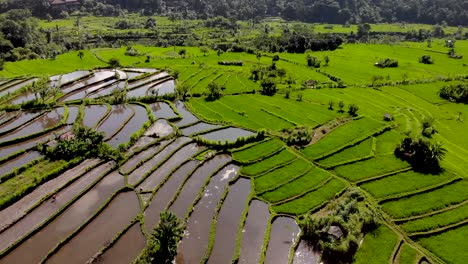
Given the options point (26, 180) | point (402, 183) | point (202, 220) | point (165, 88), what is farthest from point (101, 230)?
point (165, 88)

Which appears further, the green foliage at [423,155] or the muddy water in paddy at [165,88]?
the muddy water in paddy at [165,88]

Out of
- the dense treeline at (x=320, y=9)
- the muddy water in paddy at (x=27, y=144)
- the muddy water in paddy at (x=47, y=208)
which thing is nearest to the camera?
the muddy water in paddy at (x=47, y=208)

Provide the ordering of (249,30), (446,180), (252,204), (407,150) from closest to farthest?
(252,204), (446,180), (407,150), (249,30)

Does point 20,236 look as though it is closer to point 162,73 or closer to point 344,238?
point 344,238

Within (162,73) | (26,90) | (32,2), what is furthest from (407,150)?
(32,2)

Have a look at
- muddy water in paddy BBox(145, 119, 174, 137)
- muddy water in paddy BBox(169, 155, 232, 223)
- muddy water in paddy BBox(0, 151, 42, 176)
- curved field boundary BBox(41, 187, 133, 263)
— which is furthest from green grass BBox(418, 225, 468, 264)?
muddy water in paddy BBox(0, 151, 42, 176)

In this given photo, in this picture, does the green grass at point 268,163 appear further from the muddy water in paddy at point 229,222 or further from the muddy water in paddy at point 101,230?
the muddy water in paddy at point 101,230

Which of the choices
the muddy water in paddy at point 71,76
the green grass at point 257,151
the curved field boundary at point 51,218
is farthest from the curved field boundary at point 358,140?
the muddy water in paddy at point 71,76
